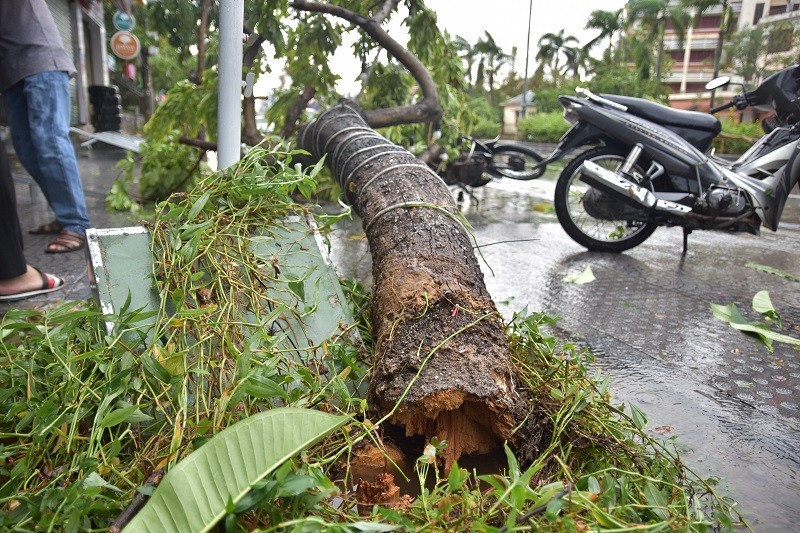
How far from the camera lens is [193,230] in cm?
210

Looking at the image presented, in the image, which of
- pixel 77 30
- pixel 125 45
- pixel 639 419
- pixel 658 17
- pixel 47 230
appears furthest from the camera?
pixel 658 17

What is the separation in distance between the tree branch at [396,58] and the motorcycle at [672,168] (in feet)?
3.95

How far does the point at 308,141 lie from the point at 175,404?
3.03 metres

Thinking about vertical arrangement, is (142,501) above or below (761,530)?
above

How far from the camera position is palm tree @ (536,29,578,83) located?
2403 inches

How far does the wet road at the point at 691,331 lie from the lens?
78.1 inches

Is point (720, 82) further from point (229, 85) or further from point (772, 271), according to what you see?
point (229, 85)

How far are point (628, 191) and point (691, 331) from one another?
5.52 ft

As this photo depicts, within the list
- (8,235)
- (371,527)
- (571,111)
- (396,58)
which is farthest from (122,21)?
(371,527)

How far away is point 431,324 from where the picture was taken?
1.99 m

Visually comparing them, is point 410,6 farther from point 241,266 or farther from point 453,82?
point 241,266

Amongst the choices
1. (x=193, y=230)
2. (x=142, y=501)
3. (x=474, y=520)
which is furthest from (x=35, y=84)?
(x=474, y=520)

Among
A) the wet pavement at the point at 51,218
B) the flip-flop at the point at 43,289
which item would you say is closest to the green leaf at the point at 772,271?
the wet pavement at the point at 51,218

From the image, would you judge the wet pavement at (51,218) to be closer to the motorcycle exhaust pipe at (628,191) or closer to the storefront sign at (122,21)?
the motorcycle exhaust pipe at (628,191)
